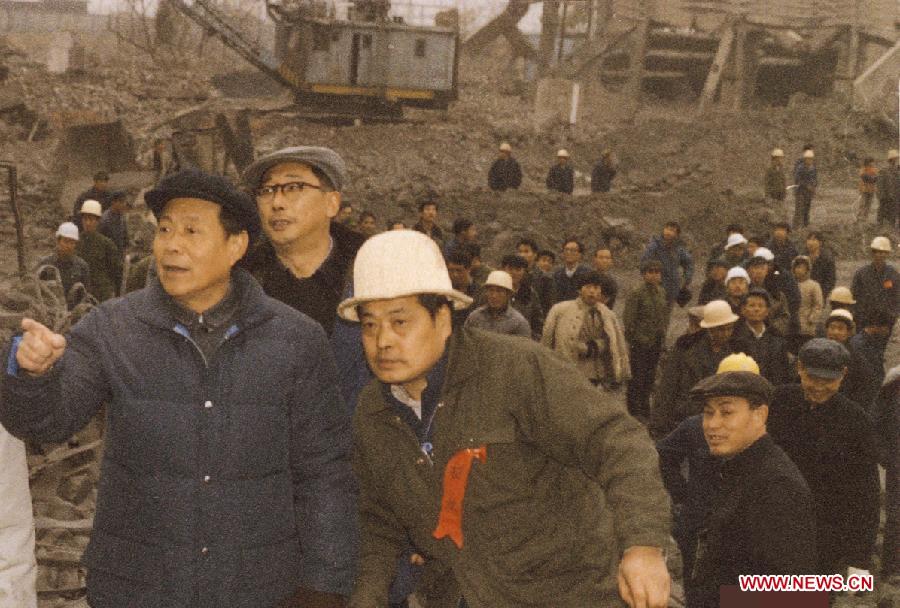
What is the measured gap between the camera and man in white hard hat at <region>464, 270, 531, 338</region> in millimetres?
9109

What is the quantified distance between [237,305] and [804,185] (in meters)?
21.9

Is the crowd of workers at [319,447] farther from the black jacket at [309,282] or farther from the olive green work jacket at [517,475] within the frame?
the black jacket at [309,282]

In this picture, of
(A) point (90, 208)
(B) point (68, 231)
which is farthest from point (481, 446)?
(A) point (90, 208)

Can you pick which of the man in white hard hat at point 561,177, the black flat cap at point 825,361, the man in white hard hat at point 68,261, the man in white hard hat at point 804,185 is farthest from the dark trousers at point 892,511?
the man in white hard hat at point 561,177

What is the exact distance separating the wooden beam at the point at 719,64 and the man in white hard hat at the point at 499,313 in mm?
29459

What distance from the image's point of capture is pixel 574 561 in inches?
115

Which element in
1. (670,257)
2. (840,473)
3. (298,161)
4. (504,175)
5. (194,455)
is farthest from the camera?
(504,175)

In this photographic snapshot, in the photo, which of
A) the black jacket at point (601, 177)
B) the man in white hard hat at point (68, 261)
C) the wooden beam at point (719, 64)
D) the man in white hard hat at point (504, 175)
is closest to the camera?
the man in white hard hat at point (68, 261)

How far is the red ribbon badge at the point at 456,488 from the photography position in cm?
290

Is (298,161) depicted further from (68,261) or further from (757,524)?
(68,261)

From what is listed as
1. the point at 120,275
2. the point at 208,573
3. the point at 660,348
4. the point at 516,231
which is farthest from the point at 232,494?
the point at 516,231

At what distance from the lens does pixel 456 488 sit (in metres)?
2.92

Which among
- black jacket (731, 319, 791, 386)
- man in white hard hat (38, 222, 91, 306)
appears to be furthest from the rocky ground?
black jacket (731, 319, 791, 386)

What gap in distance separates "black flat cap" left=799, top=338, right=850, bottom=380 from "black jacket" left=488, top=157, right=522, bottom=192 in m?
18.6
